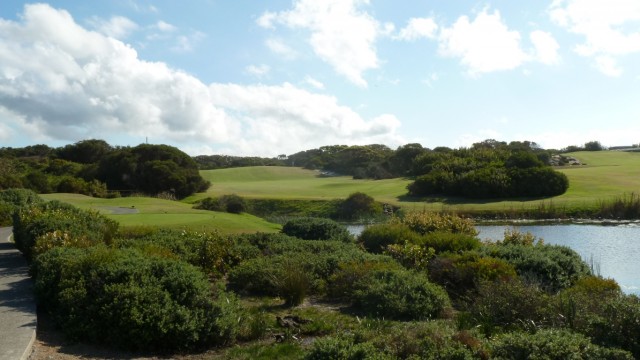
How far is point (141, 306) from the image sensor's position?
27.1 feet

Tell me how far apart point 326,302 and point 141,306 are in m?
4.09

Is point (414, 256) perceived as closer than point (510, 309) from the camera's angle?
No

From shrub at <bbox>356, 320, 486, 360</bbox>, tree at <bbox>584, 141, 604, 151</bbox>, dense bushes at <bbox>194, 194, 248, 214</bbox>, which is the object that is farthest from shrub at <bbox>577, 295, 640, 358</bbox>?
tree at <bbox>584, 141, 604, 151</bbox>

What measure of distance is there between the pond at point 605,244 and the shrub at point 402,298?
624 cm

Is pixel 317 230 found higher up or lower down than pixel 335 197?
higher up

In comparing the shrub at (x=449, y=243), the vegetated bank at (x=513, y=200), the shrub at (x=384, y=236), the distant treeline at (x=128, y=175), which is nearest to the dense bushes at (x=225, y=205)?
the vegetated bank at (x=513, y=200)

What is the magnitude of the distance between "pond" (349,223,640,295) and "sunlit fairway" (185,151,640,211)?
8626 mm

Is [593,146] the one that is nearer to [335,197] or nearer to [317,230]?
[335,197]

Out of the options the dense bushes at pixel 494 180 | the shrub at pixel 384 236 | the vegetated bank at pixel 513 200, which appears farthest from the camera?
the dense bushes at pixel 494 180

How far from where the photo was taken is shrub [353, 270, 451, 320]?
9.66 metres

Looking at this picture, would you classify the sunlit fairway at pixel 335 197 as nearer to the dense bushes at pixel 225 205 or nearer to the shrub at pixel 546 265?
the dense bushes at pixel 225 205

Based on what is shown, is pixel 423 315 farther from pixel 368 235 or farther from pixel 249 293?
pixel 368 235

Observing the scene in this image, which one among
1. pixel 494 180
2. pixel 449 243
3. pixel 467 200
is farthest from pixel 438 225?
pixel 494 180

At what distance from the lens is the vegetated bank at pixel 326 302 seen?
22.4 ft
